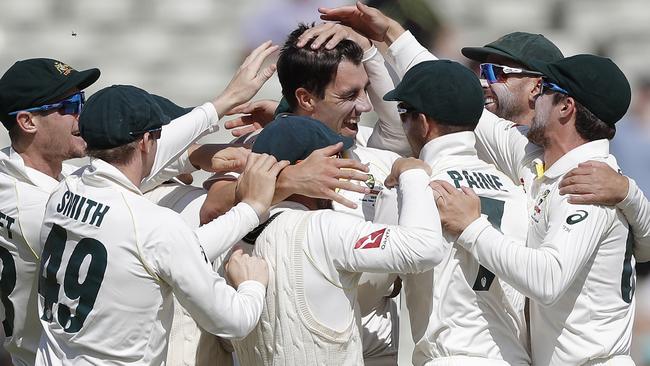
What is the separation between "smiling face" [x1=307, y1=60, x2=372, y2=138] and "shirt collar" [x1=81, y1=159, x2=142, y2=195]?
1.07 metres

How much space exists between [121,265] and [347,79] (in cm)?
132

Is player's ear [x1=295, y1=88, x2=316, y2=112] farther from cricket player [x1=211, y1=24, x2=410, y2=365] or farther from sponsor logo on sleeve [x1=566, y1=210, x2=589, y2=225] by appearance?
sponsor logo on sleeve [x1=566, y1=210, x2=589, y2=225]

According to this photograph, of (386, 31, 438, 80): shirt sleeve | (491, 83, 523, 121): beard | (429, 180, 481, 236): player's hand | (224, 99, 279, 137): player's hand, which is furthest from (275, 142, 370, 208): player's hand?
(491, 83, 523, 121): beard

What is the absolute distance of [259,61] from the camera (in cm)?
393

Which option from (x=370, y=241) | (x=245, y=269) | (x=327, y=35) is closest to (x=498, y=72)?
(x=327, y=35)

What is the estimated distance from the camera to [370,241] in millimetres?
2992

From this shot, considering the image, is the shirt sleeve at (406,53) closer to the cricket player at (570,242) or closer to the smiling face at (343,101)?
the smiling face at (343,101)

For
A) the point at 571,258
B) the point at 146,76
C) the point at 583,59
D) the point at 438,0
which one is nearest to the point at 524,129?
the point at 583,59

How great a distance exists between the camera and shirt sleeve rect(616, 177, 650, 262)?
10.6ft

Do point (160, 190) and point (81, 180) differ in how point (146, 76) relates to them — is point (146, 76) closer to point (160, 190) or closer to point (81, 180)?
point (160, 190)

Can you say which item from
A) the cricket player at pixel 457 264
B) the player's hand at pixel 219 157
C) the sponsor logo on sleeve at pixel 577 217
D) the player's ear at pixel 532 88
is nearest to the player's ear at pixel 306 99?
the player's hand at pixel 219 157

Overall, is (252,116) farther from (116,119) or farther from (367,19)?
(116,119)

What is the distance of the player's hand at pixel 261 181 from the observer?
125 inches

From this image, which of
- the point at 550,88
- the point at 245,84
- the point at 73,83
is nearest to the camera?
the point at 550,88
